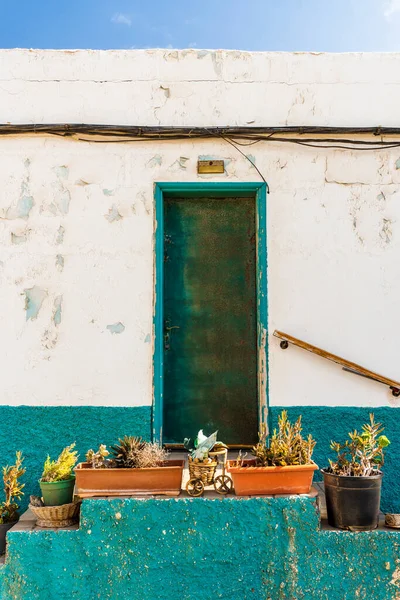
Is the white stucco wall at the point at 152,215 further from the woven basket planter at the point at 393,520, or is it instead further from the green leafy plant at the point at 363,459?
the woven basket planter at the point at 393,520

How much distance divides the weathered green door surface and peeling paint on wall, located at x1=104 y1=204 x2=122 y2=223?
44 centimetres

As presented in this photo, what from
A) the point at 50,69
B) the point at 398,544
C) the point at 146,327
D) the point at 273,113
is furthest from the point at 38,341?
the point at 398,544

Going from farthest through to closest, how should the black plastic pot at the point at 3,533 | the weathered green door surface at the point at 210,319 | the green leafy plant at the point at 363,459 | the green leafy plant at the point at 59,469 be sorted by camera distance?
1. the weathered green door surface at the point at 210,319
2. the black plastic pot at the point at 3,533
3. the green leafy plant at the point at 59,469
4. the green leafy plant at the point at 363,459

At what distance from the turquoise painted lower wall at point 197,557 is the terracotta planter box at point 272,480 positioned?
101 mm

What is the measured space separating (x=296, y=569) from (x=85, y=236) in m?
2.68

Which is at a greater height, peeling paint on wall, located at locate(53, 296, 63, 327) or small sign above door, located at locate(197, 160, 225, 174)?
small sign above door, located at locate(197, 160, 225, 174)

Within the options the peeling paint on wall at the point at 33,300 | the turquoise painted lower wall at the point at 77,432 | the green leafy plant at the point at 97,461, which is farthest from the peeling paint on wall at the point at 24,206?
the green leafy plant at the point at 97,461

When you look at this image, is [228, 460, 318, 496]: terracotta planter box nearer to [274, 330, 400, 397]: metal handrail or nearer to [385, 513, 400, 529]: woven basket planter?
[385, 513, 400, 529]: woven basket planter

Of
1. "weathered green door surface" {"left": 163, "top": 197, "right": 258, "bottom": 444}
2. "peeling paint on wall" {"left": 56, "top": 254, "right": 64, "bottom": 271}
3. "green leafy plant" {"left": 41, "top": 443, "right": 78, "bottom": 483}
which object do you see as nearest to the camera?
"green leafy plant" {"left": 41, "top": 443, "right": 78, "bottom": 483}

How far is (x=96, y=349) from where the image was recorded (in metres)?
4.25

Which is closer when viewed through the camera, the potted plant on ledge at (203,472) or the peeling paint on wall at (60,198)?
the potted plant on ledge at (203,472)

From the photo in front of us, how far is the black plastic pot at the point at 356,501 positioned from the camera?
343 cm

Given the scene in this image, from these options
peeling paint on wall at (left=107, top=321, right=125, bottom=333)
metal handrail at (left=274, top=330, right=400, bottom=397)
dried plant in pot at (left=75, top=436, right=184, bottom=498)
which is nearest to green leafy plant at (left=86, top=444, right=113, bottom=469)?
dried plant in pot at (left=75, top=436, right=184, bottom=498)

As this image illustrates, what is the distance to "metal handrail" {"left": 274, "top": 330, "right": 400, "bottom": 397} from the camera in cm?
421
